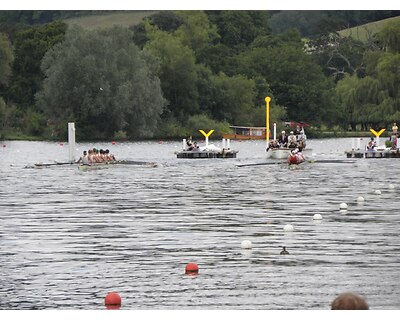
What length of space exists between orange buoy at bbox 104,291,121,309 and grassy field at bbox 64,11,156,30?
7045 cm

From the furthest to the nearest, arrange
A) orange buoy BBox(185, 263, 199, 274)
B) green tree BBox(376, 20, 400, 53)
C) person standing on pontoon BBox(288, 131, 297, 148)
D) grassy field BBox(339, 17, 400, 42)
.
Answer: grassy field BBox(339, 17, 400, 42) < green tree BBox(376, 20, 400, 53) < person standing on pontoon BBox(288, 131, 297, 148) < orange buoy BBox(185, 263, 199, 274)

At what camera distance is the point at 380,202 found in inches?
1332

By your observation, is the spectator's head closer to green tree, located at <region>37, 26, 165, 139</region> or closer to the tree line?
the tree line

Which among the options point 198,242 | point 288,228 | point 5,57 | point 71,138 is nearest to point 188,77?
point 5,57

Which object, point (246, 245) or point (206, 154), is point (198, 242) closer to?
point (246, 245)

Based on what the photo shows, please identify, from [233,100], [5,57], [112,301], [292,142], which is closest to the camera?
[112,301]

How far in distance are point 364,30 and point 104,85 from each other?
1972cm

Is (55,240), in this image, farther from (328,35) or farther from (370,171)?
(328,35)

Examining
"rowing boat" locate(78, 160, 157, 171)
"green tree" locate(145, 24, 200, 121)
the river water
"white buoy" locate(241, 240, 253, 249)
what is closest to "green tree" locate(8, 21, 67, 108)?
"green tree" locate(145, 24, 200, 121)

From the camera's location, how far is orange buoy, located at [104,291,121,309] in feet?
53.3

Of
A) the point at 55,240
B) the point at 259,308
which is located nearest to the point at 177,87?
the point at 55,240

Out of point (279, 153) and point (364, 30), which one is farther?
point (364, 30)

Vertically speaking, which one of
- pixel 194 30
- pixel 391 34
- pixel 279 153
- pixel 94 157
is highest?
pixel 194 30

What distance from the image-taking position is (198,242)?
23.3 m
